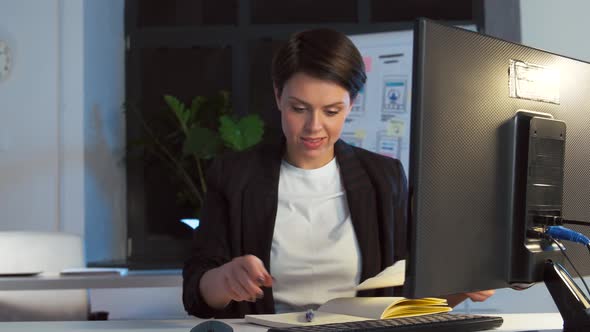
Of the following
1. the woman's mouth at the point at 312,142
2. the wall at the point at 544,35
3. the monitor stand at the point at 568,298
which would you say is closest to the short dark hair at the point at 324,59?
the woman's mouth at the point at 312,142

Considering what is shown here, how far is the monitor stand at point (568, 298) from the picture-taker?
157 cm

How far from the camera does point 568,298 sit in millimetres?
1578

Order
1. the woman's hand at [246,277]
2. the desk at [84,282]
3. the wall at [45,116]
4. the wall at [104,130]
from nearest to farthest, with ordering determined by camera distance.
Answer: the woman's hand at [246,277] < the desk at [84,282] < the wall at [45,116] < the wall at [104,130]

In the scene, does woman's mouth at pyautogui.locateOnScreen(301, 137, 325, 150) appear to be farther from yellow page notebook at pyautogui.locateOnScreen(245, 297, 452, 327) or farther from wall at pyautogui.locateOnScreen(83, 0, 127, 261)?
wall at pyautogui.locateOnScreen(83, 0, 127, 261)

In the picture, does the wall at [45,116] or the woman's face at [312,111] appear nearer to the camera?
the woman's face at [312,111]

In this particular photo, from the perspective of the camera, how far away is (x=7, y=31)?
579 centimetres

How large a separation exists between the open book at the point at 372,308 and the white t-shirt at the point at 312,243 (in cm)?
26

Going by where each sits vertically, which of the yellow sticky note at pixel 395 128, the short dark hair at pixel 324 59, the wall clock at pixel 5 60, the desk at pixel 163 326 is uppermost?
the wall clock at pixel 5 60

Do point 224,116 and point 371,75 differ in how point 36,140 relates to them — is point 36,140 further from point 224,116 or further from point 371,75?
point 371,75

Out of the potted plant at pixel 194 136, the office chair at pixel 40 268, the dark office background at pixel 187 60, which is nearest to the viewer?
the office chair at pixel 40 268

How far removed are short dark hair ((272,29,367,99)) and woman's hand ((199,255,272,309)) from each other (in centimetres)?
51

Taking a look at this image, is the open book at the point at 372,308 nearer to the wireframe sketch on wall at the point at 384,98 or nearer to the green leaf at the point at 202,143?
the wireframe sketch on wall at the point at 384,98

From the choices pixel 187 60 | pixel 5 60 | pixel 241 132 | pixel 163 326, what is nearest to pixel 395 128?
pixel 241 132

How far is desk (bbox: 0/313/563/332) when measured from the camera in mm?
1853
